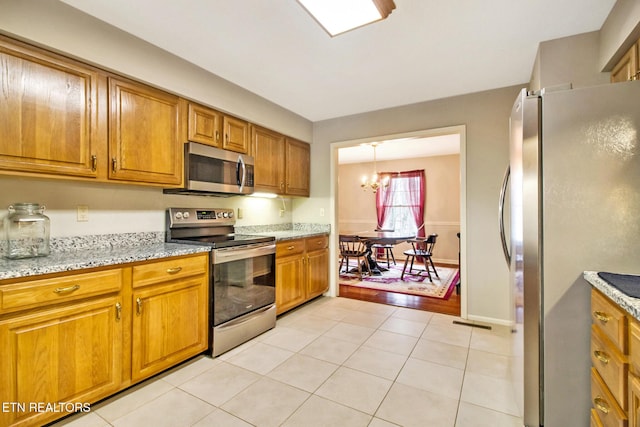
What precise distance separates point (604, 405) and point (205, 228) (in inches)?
115

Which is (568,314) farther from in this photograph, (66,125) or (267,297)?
(66,125)

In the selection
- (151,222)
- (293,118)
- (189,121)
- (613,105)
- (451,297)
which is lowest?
(451,297)

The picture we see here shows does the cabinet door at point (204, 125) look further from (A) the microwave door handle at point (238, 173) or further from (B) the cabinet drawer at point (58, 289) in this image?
(B) the cabinet drawer at point (58, 289)

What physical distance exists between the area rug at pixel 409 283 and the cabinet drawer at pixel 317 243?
1.10 meters

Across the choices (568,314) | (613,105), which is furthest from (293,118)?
(568,314)

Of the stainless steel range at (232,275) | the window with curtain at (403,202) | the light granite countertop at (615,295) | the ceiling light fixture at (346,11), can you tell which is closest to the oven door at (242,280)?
the stainless steel range at (232,275)

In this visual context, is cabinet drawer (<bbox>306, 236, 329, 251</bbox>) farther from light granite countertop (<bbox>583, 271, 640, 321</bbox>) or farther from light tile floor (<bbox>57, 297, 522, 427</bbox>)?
light granite countertop (<bbox>583, 271, 640, 321</bbox>)

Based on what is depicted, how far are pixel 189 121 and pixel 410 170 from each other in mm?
5636

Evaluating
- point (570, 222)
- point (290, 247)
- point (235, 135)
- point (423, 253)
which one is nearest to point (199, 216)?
point (235, 135)

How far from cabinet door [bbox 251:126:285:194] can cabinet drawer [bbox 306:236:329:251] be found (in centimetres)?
71

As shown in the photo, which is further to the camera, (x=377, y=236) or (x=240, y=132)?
(x=377, y=236)

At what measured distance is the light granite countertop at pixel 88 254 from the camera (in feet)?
4.67

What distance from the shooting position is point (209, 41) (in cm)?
215

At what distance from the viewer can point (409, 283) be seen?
4.66 metres
